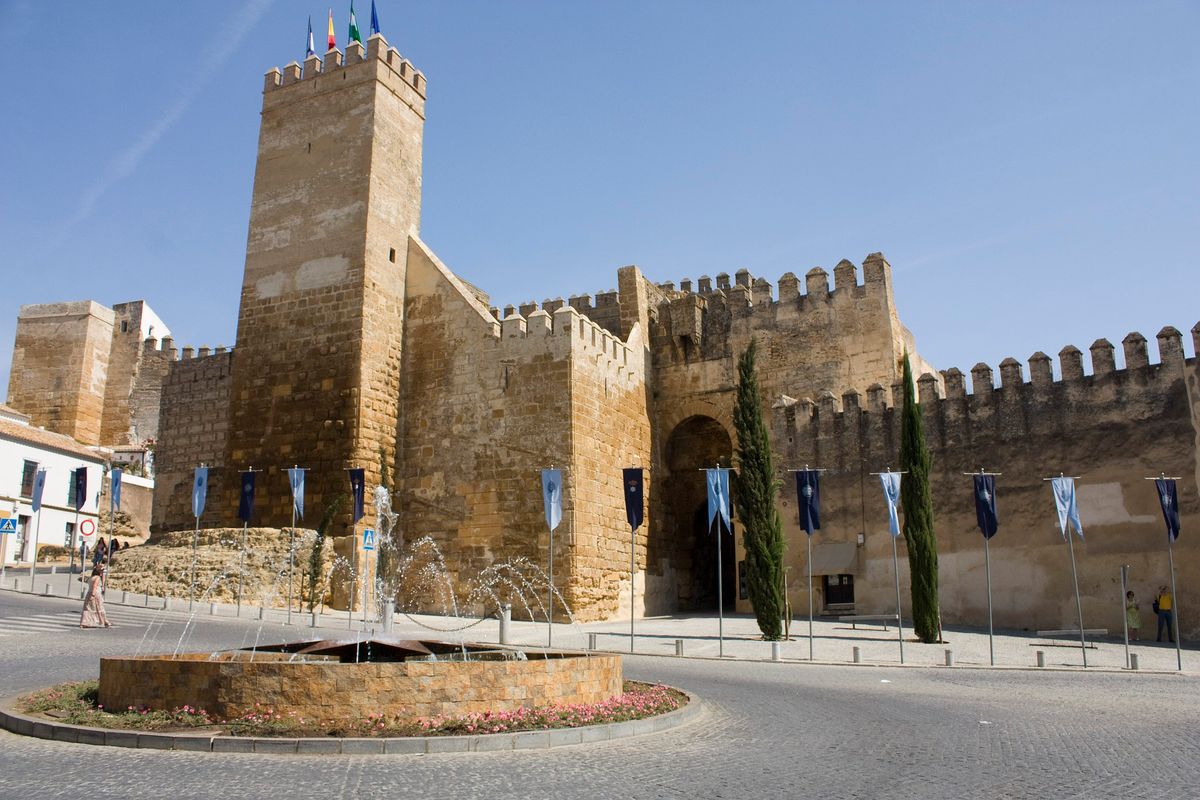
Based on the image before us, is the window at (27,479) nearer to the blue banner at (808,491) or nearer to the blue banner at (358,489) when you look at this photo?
the blue banner at (358,489)

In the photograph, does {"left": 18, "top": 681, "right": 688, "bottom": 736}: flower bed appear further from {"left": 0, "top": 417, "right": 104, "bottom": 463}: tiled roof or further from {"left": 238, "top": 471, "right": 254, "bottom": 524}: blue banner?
{"left": 0, "top": 417, "right": 104, "bottom": 463}: tiled roof

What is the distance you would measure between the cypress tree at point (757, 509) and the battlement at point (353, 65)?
11491mm

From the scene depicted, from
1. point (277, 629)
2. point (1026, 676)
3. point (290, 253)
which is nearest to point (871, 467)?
point (1026, 676)

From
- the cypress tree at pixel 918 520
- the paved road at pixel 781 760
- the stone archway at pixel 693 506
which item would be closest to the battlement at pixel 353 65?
the stone archway at pixel 693 506

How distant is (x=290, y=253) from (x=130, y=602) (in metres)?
9.03

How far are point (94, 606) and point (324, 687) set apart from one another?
31.1 ft

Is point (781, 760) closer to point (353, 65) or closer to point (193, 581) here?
point (193, 581)

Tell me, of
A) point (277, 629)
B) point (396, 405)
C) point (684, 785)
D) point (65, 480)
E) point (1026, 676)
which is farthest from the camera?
point (65, 480)

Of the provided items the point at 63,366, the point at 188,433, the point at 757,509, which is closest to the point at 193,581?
the point at 188,433

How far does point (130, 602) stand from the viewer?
18.2 metres

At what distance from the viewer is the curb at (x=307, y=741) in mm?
6672

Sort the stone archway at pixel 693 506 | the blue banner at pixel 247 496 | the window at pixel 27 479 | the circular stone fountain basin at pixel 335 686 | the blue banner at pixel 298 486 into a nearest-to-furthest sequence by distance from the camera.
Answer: the circular stone fountain basin at pixel 335 686 < the blue banner at pixel 298 486 < the blue banner at pixel 247 496 < the stone archway at pixel 693 506 < the window at pixel 27 479

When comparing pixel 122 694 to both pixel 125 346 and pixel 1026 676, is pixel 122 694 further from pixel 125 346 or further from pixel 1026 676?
pixel 125 346

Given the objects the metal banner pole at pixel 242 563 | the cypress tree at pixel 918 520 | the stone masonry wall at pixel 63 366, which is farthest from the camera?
the stone masonry wall at pixel 63 366
